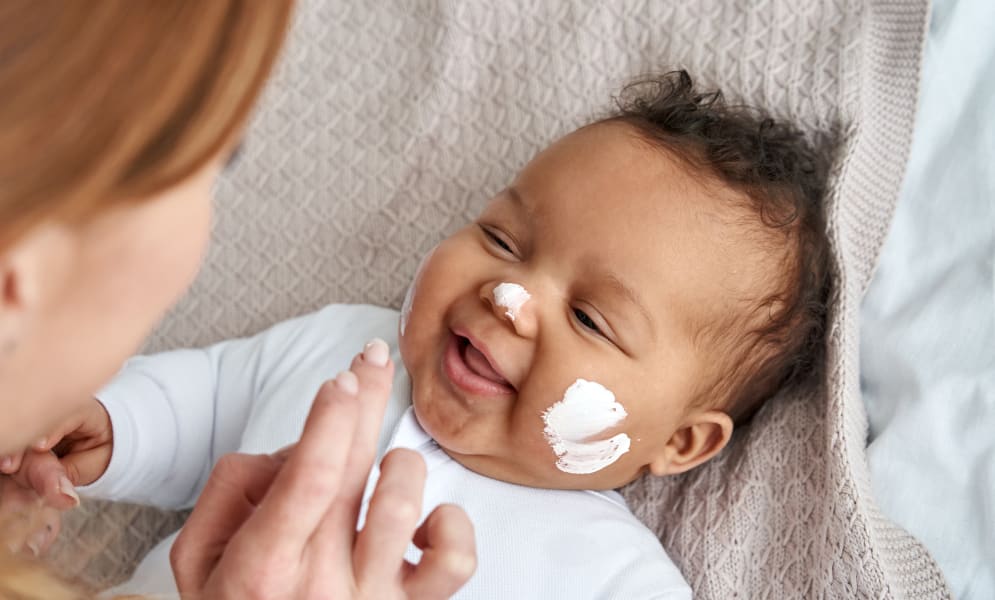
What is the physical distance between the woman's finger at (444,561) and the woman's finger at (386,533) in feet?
0.07

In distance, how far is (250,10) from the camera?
1.85 ft

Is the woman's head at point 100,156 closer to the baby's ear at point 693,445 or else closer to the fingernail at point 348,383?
the fingernail at point 348,383

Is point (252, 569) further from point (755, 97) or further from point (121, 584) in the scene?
point (755, 97)

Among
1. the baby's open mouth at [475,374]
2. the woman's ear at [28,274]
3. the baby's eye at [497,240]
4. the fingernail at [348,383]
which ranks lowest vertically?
the baby's open mouth at [475,374]

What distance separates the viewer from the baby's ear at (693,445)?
4.06 feet

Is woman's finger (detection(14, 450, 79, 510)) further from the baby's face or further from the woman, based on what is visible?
the baby's face

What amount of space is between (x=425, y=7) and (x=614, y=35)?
0.37 metres

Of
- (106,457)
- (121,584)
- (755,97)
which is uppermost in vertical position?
(755,97)

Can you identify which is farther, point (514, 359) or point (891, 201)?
point (891, 201)

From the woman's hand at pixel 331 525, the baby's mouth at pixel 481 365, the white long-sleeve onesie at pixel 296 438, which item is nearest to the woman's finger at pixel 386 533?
the woman's hand at pixel 331 525

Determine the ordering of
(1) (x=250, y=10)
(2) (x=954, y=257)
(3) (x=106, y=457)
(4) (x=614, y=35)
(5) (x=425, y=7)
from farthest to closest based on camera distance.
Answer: (5) (x=425, y=7), (4) (x=614, y=35), (2) (x=954, y=257), (3) (x=106, y=457), (1) (x=250, y=10)

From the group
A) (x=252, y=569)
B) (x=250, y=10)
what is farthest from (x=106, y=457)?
(x=250, y=10)

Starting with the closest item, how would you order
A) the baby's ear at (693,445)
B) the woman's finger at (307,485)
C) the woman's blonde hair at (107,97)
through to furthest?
1. the woman's blonde hair at (107,97)
2. the woman's finger at (307,485)
3. the baby's ear at (693,445)

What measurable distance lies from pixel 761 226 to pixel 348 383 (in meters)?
0.69
